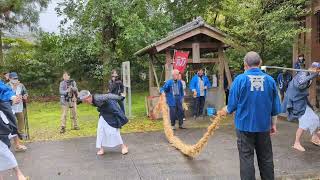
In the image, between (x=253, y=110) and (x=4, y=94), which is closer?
(x=253, y=110)

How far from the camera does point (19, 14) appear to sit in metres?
23.4

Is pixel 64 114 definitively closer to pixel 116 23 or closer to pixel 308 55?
pixel 116 23

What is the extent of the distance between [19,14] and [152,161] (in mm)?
18344

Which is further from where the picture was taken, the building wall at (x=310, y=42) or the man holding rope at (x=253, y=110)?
the building wall at (x=310, y=42)

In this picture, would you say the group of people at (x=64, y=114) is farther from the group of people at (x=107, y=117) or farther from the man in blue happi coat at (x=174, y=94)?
the man in blue happi coat at (x=174, y=94)

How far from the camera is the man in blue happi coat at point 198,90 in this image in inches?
524

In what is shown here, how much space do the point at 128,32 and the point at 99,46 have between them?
223 centimetres

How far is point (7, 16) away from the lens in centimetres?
2362

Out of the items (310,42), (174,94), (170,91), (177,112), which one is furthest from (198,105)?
(310,42)

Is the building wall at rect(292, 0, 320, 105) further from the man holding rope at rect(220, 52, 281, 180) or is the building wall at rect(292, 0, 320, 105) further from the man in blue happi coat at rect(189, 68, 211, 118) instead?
the man holding rope at rect(220, 52, 281, 180)

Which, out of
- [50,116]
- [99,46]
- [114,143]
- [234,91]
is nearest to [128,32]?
[99,46]

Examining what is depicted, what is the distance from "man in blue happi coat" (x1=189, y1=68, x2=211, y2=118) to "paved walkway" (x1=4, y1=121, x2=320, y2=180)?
3515 millimetres

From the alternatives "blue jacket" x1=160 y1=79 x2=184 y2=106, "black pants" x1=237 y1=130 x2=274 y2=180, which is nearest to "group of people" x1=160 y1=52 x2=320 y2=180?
"black pants" x1=237 y1=130 x2=274 y2=180

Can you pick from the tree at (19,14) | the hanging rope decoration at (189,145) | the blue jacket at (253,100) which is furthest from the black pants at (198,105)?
the tree at (19,14)
